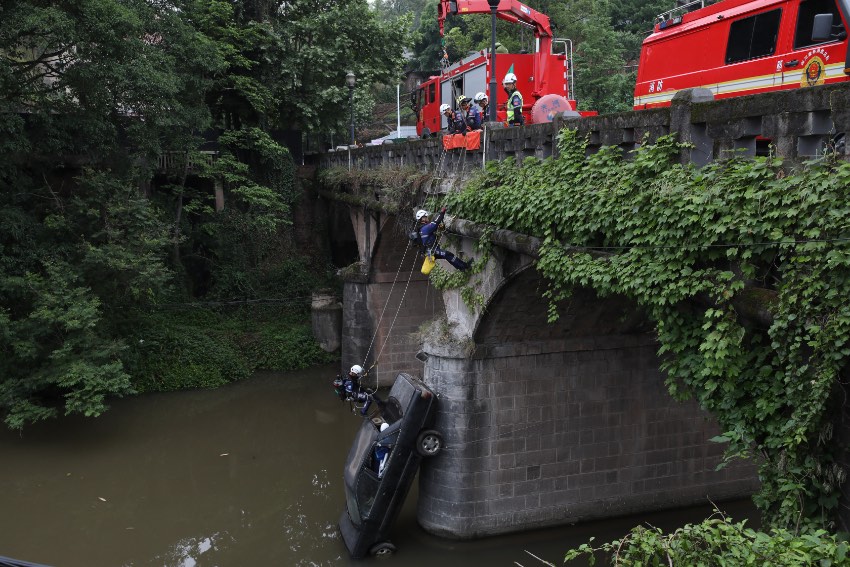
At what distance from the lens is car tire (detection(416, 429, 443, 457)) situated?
1145cm

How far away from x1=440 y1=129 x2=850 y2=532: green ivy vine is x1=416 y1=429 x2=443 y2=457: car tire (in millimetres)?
4932

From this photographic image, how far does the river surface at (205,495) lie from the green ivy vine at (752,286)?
6320 millimetres

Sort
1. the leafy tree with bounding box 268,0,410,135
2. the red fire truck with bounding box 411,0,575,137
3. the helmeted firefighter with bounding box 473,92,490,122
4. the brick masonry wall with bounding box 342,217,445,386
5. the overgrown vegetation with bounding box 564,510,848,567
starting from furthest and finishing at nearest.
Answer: the leafy tree with bounding box 268,0,410,135 → the brick masonry wall with bounding box 342,217,445,386 → the red fire truck with bounding box 411,0,575,137 → the helmeted firefighter with bounding box 473,92,490,122 → the overgrown vegetation with bounding box 564,510,848,567

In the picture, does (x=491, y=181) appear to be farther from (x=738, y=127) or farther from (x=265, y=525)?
(x=265, y=525)

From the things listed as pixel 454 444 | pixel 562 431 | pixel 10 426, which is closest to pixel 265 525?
pixel 454 444

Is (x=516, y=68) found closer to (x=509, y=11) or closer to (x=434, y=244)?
(x=509, y=11)

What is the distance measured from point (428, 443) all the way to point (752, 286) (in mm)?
6747

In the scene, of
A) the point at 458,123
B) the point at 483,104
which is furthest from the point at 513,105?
the point at 483,104

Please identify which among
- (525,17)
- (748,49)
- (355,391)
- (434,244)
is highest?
(525,17)

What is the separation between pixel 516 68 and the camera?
18031mm

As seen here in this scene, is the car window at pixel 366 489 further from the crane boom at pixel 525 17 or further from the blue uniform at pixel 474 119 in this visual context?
the crane boom at pixel 525 17

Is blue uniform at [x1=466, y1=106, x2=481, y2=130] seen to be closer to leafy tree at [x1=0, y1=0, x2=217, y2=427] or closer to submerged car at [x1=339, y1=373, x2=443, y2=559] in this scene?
submerged car at [x1=339, y1=373, x2=443, y2=559]

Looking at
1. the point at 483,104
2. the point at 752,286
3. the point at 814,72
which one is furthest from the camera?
the point at 483,104

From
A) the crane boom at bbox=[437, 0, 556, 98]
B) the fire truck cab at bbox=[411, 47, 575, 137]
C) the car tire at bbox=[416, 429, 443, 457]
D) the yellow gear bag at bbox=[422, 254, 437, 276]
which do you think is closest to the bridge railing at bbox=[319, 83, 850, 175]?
the yellow gear bag at bbox=[422, 254, 437, 276]
